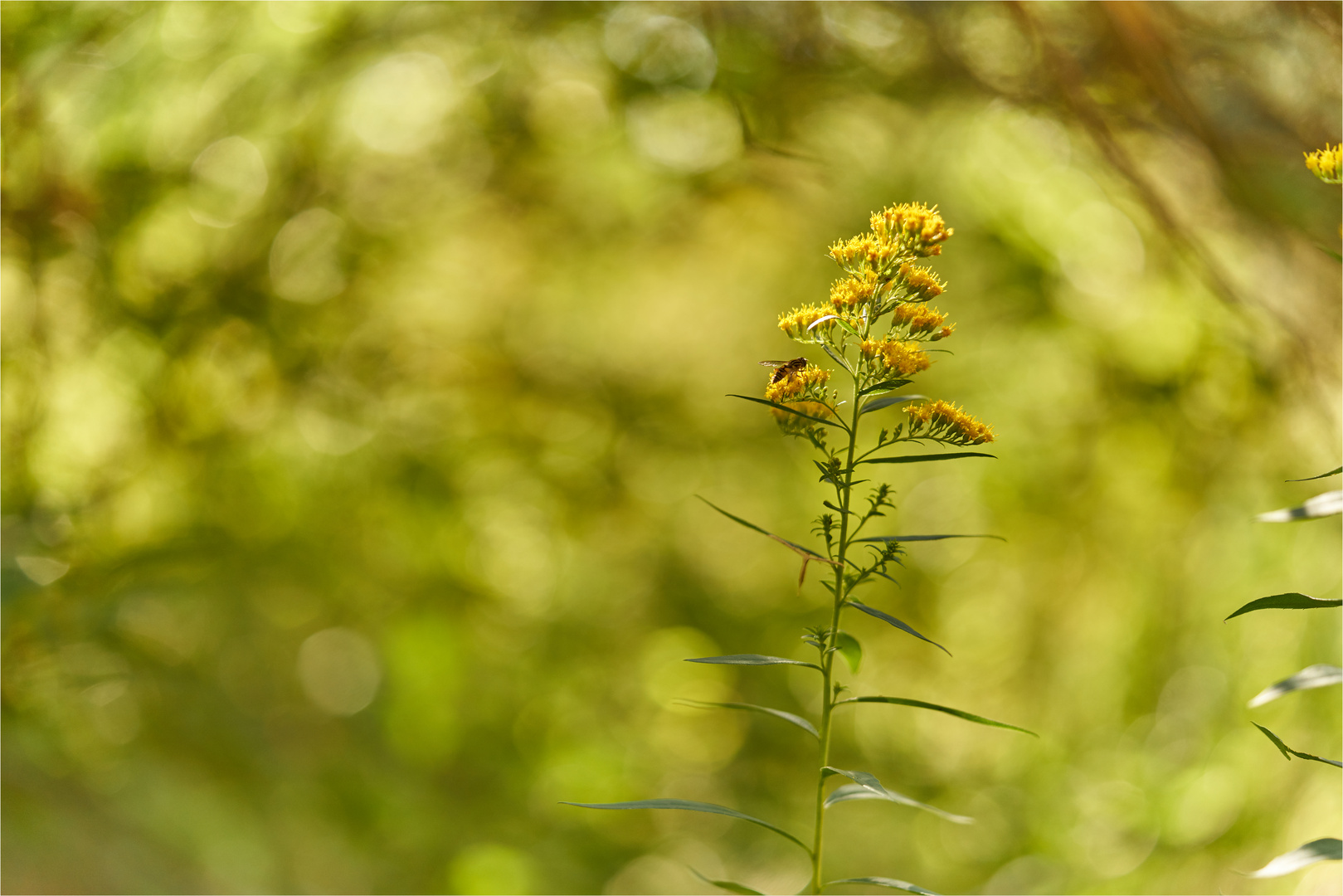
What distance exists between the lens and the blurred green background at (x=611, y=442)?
4.53ft

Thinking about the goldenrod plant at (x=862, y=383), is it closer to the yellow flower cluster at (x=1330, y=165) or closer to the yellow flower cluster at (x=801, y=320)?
the yellow flower cluster at (x=801, y=320)

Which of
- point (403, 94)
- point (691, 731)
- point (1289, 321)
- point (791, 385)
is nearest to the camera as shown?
point (791, 385)

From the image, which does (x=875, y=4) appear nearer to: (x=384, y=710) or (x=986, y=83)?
(x=986, y=83)

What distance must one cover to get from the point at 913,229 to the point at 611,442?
1436mm

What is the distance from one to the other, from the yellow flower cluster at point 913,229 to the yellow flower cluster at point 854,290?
0.03 meters

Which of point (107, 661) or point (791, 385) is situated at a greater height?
point (791, 385)

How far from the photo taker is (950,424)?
0.47 metres

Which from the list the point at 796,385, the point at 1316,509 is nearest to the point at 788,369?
the point at 796,385

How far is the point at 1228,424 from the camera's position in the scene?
165cm

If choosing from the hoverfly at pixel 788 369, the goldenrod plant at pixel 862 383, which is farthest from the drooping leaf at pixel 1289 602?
the hoverfly at pixel 788 369

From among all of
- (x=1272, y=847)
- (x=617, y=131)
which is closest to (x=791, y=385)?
(x=617, y=131)

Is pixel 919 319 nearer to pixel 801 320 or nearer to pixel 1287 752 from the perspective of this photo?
pixel 801 320

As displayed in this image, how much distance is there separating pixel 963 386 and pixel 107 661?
71.5 inches

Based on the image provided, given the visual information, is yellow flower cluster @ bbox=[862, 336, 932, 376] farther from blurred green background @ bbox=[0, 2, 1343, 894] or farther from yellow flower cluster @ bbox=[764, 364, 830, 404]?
blurred green background @ bbox=[0, 2, 1343, 894]
